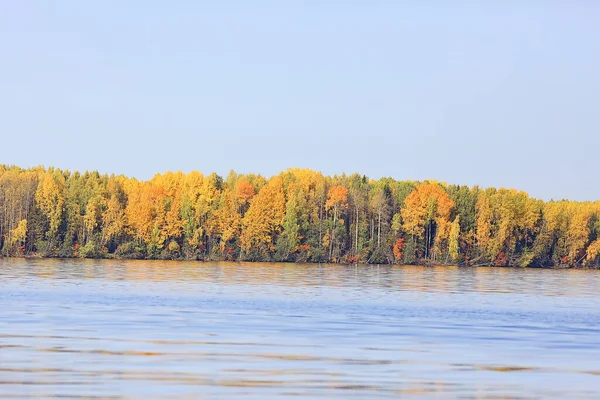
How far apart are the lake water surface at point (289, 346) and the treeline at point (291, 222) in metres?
78.8

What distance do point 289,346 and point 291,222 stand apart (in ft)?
339

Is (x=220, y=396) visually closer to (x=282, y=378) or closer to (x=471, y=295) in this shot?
(x=282, y=378)

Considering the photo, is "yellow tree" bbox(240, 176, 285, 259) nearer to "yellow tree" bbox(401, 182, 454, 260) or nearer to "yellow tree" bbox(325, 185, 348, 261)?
"yellow tree" bbox(325, 185, 348, 261)

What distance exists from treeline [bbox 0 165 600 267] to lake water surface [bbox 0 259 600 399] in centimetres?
7876

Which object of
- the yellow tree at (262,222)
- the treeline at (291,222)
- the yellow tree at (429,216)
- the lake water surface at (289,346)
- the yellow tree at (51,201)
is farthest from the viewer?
the yellow tree at (429,216)

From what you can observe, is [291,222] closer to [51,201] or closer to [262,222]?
[262,222]

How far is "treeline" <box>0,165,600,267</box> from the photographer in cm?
12750

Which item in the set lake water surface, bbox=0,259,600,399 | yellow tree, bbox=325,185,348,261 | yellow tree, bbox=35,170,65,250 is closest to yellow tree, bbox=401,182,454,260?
yellow tree, bbox=325,185,348,261

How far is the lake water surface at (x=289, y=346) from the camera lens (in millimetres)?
18688

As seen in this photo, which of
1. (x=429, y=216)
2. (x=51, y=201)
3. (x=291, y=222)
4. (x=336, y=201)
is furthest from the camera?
(x=336, y=201)

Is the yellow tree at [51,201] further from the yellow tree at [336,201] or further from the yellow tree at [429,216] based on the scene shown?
the yellow tree at [429,216]

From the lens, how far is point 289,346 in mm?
25672

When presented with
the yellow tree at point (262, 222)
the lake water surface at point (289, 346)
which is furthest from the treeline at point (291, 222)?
the lake water surface at point (289, 346)

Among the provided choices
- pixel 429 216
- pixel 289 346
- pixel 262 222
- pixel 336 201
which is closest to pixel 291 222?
pixel 262 222
